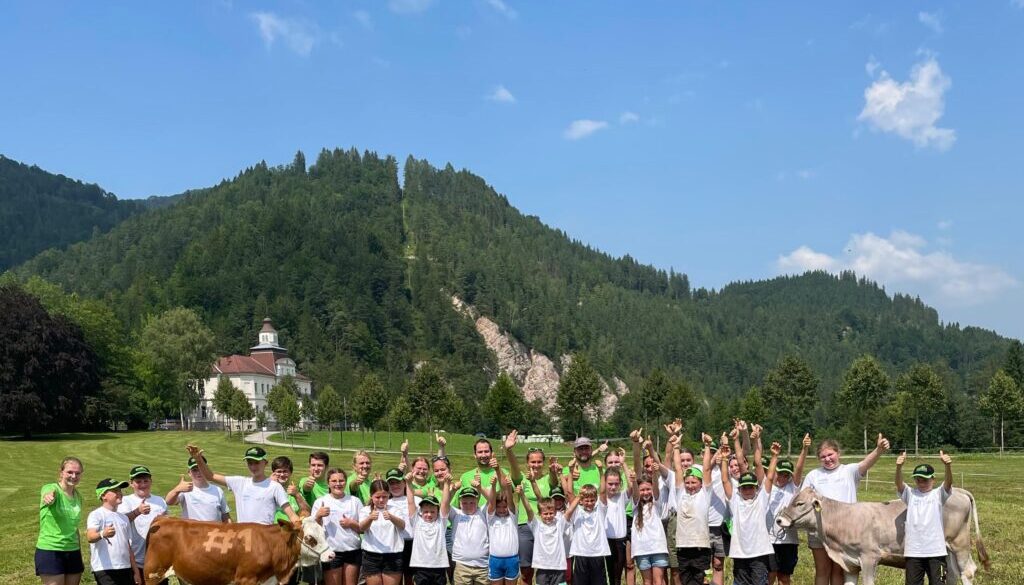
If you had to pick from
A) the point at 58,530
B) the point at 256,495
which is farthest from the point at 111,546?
the point at 256,495

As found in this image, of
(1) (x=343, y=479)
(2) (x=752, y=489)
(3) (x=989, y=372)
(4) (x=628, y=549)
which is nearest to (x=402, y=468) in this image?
(1) (x=343, y=479)

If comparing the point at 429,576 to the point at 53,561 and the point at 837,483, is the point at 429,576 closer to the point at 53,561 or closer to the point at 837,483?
the point at 53,561

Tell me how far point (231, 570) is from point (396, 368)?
576 ft

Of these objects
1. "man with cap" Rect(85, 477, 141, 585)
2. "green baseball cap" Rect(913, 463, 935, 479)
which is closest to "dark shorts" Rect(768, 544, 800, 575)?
"green baseball cap" Rect(913, 463, 935, 479)

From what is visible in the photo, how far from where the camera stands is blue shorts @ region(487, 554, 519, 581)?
11.2 m

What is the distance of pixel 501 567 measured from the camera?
36.9ft

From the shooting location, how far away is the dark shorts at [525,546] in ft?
39.5

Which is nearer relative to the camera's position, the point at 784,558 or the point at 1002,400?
the point at 784,558

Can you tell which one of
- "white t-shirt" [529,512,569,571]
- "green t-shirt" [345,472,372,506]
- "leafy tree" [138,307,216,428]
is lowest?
"white t-shirt" [529,512,569,571]

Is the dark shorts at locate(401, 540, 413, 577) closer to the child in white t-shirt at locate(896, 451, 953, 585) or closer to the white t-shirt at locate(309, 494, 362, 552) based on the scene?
the white t-shirt at locate(309, 494, 362, 552)

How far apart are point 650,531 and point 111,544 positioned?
6.98 metres

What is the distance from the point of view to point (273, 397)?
87.2 metres

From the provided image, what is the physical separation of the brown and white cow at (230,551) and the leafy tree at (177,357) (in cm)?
9686

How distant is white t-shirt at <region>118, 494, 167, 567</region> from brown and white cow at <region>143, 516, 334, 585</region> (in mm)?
806
